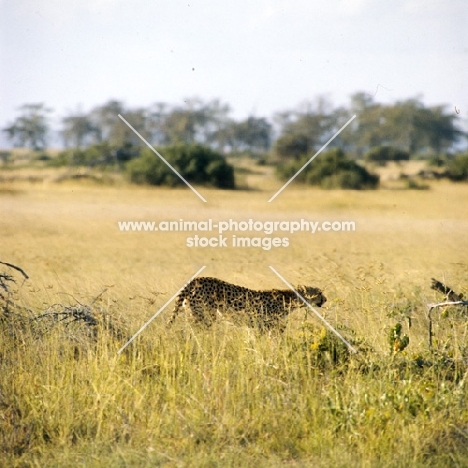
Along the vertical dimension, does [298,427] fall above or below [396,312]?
below

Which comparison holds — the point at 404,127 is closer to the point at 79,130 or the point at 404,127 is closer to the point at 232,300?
the point at 79,130

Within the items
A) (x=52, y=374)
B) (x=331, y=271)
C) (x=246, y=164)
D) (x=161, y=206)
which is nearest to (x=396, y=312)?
(x=331, y=271)

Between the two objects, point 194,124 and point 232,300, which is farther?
point 194,124

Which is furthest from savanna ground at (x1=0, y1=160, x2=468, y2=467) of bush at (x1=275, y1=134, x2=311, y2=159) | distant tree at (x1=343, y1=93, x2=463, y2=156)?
bush at (x1=275, y1=134, x2=311, y2=159)

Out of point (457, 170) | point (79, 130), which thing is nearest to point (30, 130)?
point (79, 130)

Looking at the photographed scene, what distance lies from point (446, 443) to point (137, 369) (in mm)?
2179

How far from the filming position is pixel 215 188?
1873cm

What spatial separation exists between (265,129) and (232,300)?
9690 millimetres

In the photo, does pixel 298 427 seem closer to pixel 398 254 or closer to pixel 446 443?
pixel 446 443

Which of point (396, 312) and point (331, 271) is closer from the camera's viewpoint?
point (396, 312)

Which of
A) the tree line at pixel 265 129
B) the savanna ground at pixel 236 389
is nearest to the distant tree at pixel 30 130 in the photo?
the tree line at pixel 265 129

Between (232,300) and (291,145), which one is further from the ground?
(291,145)

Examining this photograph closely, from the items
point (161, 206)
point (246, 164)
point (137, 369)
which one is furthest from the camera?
point (161, 206)

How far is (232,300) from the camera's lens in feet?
20.4
